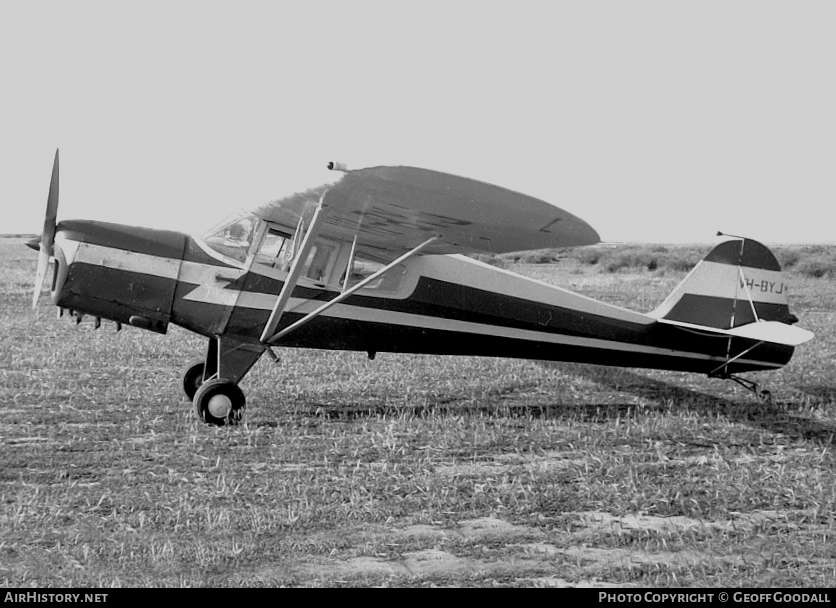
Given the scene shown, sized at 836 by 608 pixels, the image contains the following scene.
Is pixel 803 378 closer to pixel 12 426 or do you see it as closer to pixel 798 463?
pixel 798 463

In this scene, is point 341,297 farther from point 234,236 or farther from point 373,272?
point 234,236

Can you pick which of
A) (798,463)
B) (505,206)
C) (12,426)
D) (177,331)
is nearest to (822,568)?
(798,463)

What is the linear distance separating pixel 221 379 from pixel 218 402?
0.23 meters

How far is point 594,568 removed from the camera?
13.7ft

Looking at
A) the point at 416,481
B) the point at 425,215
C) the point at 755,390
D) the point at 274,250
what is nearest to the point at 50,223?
the point at 274,250

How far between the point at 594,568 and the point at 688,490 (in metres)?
1.63

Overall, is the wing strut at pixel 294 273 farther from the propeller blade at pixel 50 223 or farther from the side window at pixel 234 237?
the propeller blade at pixel 50 223

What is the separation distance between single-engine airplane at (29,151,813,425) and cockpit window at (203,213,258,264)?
0.04 ft

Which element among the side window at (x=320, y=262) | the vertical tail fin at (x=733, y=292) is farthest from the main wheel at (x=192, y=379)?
the vertical tail fin at (x=733, y=292)

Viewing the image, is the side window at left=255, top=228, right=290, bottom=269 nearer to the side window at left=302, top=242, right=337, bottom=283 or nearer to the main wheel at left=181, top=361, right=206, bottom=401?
the side window at left=302, top=242, right=337, bottom=283

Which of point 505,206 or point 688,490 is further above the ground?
point 505,206

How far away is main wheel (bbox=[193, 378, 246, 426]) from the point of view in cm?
725

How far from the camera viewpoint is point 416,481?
559 cm

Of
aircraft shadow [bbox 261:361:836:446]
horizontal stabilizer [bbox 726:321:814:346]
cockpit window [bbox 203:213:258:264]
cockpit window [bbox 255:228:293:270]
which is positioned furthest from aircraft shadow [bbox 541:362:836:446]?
cockpit window [bbox 203:213:258:264]
